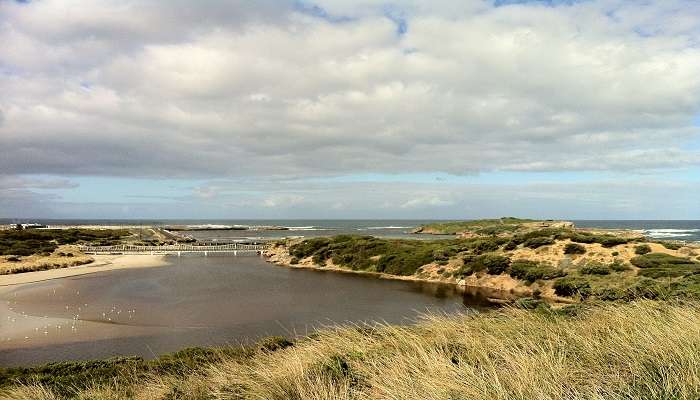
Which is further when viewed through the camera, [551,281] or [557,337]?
[551,281]

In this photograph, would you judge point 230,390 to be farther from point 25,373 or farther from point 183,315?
point 183,315

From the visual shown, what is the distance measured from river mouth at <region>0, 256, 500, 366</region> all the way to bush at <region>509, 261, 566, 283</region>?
4.45 metres

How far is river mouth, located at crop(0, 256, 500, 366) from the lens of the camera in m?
21.4

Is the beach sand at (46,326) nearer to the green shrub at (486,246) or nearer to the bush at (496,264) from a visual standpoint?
the bush at (496,264)

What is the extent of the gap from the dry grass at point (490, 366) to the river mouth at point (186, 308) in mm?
6382

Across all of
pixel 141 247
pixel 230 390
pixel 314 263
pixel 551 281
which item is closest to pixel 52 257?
pixel 141 247

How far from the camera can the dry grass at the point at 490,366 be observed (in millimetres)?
4414

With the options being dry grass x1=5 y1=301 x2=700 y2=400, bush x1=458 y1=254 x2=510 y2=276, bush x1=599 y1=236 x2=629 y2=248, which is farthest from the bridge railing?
dry grass x1=5 y1=301 x2=700 y2=400

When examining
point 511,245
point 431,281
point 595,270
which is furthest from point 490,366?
point 511,245

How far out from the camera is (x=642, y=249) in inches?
1531

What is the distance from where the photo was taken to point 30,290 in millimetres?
37656

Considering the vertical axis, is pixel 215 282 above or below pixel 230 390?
below

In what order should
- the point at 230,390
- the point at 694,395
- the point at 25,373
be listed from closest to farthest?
the point at 694,395
the point at 230,390
the point at 25,373

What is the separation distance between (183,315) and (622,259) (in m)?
34.9
